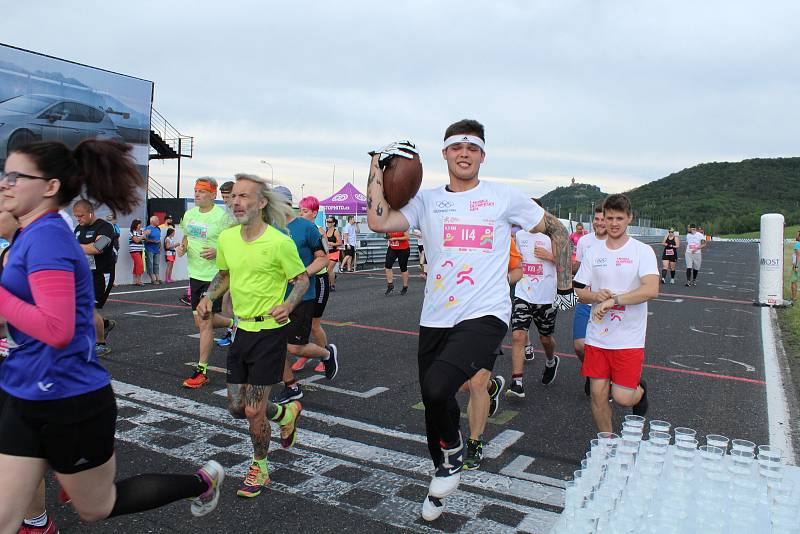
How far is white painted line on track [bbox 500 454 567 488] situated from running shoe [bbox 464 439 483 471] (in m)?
0.18

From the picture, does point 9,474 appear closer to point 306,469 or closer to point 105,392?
point 105,392

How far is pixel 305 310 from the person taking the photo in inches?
252

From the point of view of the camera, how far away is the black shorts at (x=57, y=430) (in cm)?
233

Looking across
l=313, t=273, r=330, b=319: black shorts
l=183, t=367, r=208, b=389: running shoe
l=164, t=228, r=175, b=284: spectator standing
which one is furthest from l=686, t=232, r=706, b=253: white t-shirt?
l=183, t=367, r=208, b=389: running shoe

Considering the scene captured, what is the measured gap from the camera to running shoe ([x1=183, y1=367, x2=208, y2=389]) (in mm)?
6139

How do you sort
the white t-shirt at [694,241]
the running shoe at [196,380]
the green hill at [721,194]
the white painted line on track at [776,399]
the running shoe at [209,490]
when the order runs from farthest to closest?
the green hill at [721,194] → the white t-shirt at [694,241] → the running shoe at [196,380] → the white painted line on track at [776,399] → the running shoe at [209,490]

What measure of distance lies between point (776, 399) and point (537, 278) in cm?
273

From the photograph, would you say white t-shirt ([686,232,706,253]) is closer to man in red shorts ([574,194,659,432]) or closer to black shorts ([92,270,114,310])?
man in red shorts ([574,194,659,432])

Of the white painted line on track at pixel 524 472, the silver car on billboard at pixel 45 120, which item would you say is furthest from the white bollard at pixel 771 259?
the silver car on billboard at pixel 45 120

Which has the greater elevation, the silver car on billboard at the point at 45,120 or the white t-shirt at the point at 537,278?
the silver car on billboard at the point at 45,120

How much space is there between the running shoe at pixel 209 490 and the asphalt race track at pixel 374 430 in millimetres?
316

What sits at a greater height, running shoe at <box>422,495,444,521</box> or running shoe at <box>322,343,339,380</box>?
running shoe at <box>322,343,339,380</box>

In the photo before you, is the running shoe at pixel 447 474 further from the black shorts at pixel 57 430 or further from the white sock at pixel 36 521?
the white sock at pixel 36 521

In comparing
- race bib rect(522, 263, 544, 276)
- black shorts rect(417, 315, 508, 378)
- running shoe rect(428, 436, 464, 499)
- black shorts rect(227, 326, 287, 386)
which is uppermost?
race bib rect(522, 263, 544, 276)
